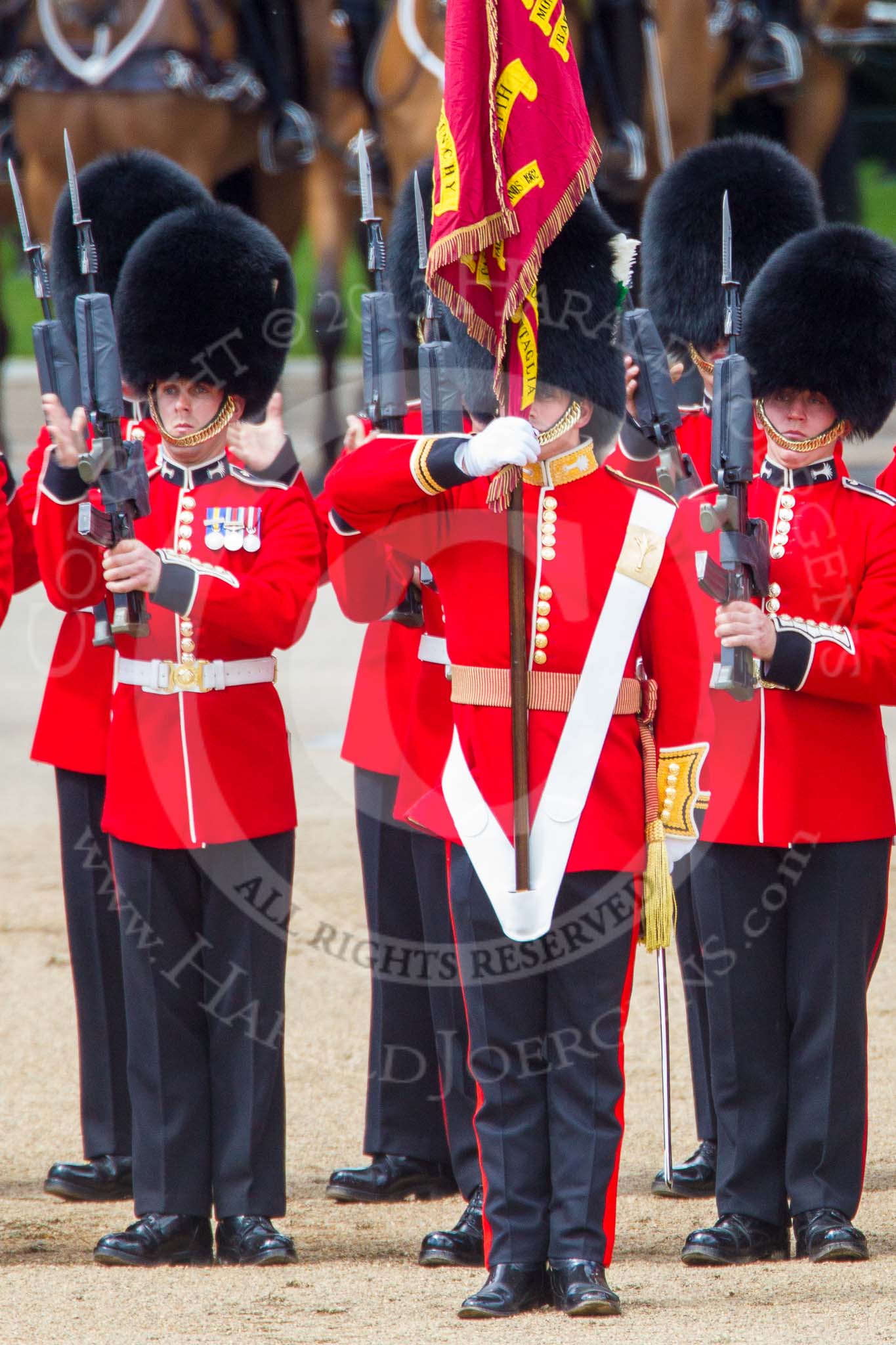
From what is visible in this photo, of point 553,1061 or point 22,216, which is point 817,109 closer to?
point 22,216

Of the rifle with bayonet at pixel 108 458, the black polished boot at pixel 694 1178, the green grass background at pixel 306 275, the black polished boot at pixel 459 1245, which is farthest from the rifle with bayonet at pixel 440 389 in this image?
the green grass background at pixel 306 275

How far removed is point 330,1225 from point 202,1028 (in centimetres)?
43

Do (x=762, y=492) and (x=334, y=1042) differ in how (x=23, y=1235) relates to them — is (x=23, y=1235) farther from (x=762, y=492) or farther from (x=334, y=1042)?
(x=762, y=492)

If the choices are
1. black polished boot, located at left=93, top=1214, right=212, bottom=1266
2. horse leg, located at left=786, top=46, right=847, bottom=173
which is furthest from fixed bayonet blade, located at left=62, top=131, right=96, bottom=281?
horse leg, located at left=786, top=46, right=847, bottom=173

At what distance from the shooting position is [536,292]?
A: 10.7 ft

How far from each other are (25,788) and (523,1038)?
12.4 feet

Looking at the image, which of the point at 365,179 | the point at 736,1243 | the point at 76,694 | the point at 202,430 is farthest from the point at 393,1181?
the point at 365,179

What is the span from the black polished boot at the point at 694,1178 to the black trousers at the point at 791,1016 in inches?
15.4

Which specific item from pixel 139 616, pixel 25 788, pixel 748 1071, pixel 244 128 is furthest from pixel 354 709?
pixel 244 128

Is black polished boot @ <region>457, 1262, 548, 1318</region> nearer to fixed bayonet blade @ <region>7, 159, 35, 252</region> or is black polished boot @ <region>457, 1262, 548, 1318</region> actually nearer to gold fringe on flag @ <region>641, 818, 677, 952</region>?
gold fringe on flag @ <region>641, 818, 677, 952</region>

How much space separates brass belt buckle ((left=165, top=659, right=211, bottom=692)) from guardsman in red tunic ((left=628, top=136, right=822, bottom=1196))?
3.31 feet

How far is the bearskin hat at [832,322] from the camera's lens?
11.8 ft

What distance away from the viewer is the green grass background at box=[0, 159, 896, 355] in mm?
15289

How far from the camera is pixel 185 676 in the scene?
3.57 m
